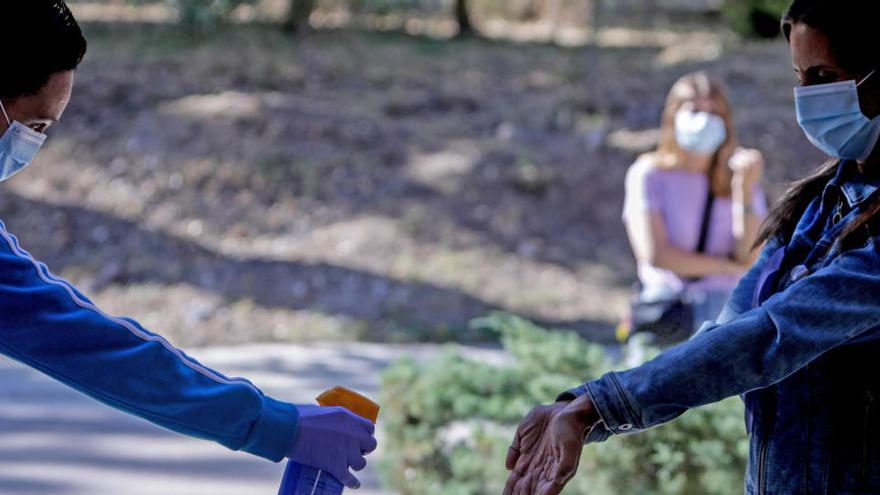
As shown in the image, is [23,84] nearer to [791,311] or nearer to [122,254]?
[791,311]

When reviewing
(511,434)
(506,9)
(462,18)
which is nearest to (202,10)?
(462,18)

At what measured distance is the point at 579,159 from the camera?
1010 cm

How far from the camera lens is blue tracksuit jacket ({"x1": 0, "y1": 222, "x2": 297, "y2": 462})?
2051mm

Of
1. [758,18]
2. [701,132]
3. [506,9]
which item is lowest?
[701,132]

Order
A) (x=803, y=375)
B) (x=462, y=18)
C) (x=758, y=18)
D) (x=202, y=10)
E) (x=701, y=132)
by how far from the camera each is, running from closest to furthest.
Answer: (x=803, y=375) → (x=701, y=132) → (x=202, y=10) → (x=758, y=18) → (x=462, y=18)

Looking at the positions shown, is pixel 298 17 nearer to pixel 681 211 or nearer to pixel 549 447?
pixel 681 211

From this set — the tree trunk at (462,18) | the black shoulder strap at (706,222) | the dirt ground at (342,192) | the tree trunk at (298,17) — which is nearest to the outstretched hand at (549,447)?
the black shoulder strap at (706,222)

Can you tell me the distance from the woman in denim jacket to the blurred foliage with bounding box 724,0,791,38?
14.3 m

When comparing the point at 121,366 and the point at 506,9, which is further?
the point at 506,9

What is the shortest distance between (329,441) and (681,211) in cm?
290

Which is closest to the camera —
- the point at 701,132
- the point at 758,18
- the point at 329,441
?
the point at 329,441

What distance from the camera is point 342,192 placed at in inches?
376

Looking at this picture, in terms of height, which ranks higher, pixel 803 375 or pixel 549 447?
pixel 803 375

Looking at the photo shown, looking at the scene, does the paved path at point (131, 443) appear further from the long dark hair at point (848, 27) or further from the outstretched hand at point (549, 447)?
the long dark hair at point (848, 27)
